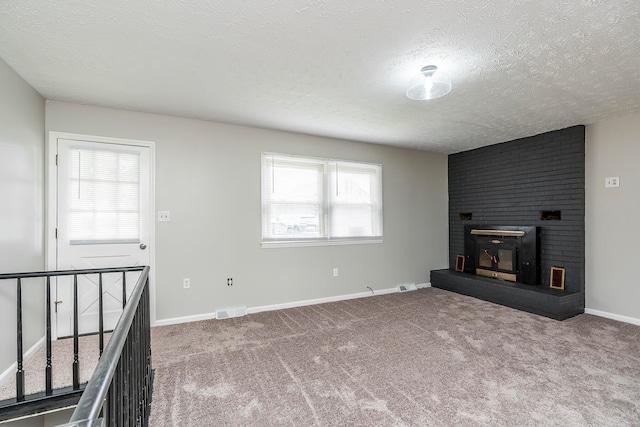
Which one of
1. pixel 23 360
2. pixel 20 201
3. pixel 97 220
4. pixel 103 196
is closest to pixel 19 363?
pixel 23 360

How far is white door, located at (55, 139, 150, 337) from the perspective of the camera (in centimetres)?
319

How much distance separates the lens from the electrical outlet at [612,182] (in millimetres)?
3770

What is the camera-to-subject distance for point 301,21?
6.30 feet

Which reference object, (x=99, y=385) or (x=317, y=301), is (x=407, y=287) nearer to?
(x=317, y=301)

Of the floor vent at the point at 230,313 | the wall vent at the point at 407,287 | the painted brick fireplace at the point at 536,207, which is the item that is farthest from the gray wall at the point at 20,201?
the painted brick fireplace at the point at 536,207

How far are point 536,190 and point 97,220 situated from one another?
550 centimetres

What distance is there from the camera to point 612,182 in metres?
3.81

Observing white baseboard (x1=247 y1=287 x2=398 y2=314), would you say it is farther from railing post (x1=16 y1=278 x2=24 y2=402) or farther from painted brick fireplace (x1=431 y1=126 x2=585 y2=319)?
railing post (x1=16 y1=278 x2=24 y2=402)

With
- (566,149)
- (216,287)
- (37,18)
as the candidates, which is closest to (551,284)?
(566,149)

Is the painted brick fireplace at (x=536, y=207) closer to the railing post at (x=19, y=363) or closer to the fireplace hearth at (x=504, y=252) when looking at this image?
the fireplace hearth at (x=504, y=252)

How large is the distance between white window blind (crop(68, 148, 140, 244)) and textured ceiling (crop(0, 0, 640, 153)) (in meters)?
0.57

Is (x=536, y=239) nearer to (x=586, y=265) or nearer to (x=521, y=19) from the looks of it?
(x=586, y=265)

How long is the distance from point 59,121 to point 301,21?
2.81 m

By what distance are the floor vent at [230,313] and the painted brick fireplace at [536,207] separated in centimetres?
326
